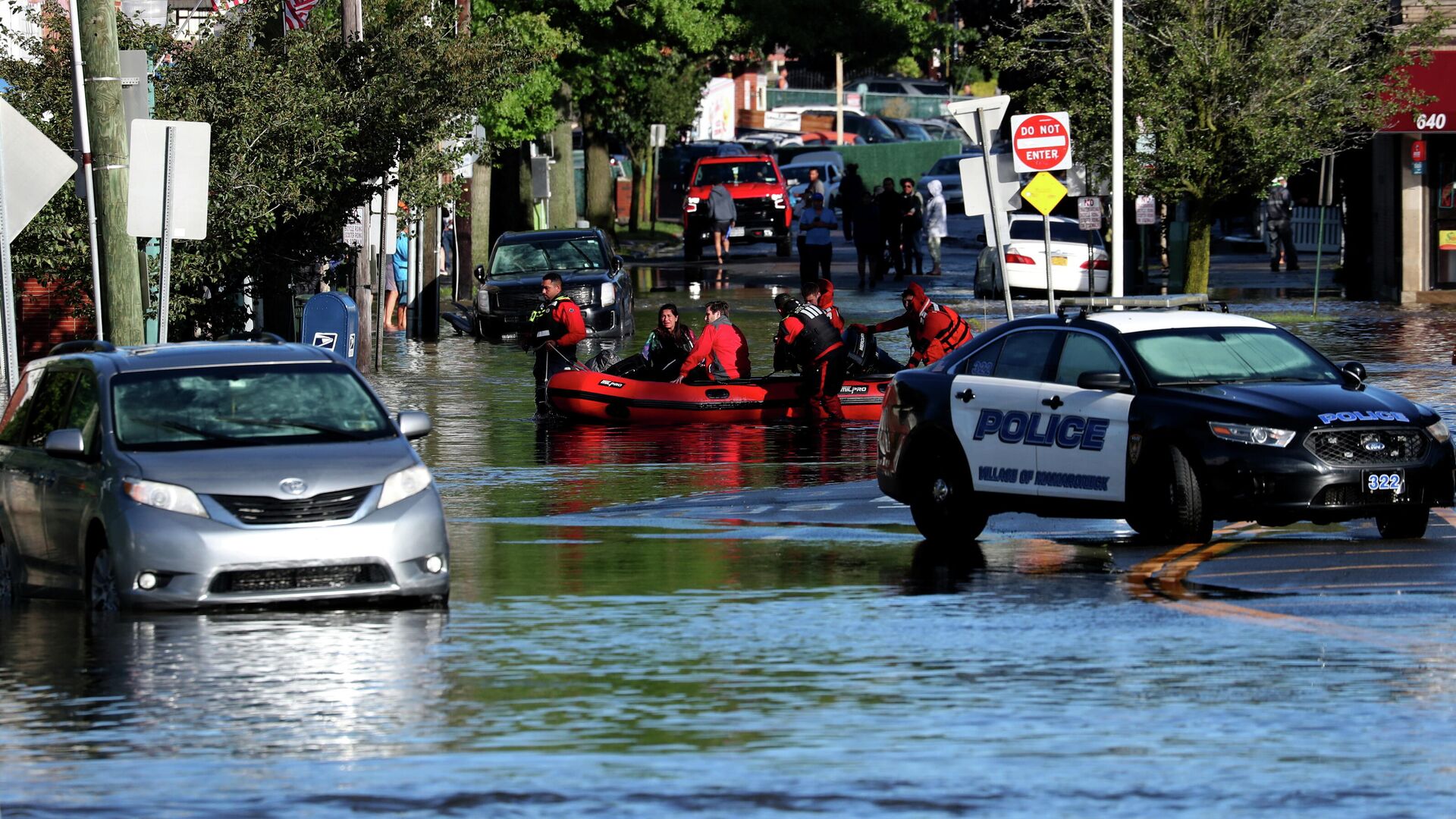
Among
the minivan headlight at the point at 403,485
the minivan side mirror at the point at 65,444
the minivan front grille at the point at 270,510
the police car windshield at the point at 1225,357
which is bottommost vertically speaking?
the minivan front grille at the point at 270,510

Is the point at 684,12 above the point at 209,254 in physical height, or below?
above

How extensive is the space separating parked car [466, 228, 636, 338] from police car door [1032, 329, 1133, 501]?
20310mm

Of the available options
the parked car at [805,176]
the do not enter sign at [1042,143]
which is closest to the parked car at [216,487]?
the do not enter sign at [1042,143]

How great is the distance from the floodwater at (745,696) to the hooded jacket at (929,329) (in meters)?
9.09

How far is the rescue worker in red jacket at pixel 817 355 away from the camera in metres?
24.5

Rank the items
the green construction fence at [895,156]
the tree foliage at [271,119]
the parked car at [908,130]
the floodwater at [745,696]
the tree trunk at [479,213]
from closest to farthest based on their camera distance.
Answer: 1. the floodwater at [745,696]
2. the tree foliage at [271,119]
3. the tree trunk at [479,213]
4. the green construction fence at [895,156]
5. the parked car at [908,130]

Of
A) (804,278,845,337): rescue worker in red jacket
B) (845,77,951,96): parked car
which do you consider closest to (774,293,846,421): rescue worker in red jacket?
(804,278,845,337): rescue worker in red jacket

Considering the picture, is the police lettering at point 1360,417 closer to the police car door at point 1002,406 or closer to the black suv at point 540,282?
the police car door at point 1002,406

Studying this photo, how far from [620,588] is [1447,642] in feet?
14.4

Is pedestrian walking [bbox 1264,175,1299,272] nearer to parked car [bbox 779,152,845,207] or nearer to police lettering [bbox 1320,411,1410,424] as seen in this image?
parked car [bbox 779,152,845,207]

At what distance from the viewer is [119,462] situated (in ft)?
40.8

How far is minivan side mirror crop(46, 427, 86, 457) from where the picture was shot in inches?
494

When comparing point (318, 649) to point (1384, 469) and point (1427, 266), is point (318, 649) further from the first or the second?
point (1427, 266)

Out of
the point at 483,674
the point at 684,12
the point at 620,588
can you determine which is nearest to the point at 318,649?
the point at 483,674
